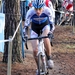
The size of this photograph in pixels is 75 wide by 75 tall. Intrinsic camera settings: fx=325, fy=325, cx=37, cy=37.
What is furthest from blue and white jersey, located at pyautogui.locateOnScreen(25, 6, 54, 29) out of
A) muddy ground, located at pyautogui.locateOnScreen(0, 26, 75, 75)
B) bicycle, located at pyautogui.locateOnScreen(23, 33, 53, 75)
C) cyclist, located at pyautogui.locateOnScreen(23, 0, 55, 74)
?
muddy ground, located at pyautogui.locateOnScreen(0, 26, 75, 75)

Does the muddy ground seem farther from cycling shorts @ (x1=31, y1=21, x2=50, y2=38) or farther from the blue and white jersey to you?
the blue and white jersey

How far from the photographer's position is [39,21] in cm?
689

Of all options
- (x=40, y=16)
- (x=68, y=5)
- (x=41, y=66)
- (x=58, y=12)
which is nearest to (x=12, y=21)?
(x=40, y=16)

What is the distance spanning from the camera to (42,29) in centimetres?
693

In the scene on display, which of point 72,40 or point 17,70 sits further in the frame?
point 72,40

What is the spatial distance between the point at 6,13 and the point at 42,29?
5.97ft

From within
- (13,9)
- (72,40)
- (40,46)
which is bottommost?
(72,40)

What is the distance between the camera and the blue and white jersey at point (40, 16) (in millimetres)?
6645

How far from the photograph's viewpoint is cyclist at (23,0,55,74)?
254 inches

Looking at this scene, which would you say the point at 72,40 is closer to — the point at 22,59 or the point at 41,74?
the point at 22,59

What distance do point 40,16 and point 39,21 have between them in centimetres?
14

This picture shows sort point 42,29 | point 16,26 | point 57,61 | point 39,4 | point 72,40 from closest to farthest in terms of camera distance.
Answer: point 39,4 → point 42,29 → point 16,26 → point 57,61 → point 72,40

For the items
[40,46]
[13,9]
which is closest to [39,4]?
[40,46]

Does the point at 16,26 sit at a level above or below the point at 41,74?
above
